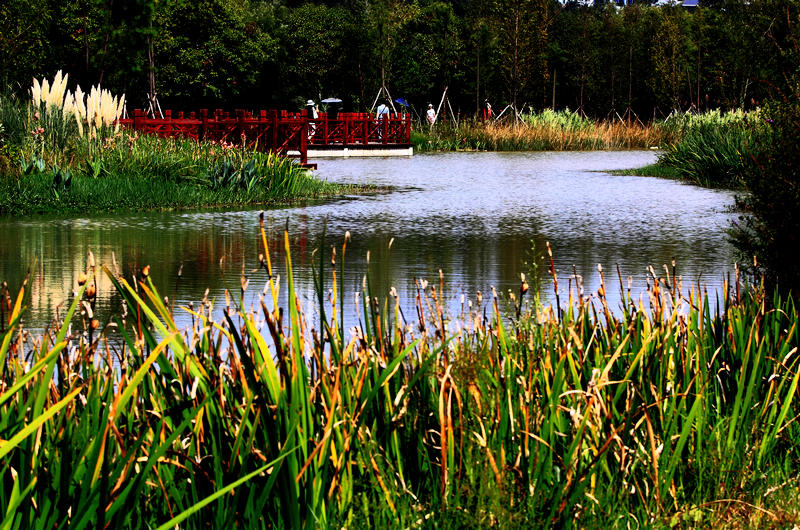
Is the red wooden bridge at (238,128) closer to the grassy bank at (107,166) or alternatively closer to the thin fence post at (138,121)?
the thin fence post at (138,121)

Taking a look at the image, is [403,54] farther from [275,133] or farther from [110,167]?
[110,167]

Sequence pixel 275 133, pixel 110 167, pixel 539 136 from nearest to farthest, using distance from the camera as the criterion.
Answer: pixel 110 167
pixel 275 133
pixel 539 136

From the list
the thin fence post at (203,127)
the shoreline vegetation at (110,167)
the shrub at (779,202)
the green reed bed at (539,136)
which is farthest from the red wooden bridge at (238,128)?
the green reed bed at (539,136)

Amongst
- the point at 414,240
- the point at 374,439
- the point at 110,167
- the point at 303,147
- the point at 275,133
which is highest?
the point at 275,133

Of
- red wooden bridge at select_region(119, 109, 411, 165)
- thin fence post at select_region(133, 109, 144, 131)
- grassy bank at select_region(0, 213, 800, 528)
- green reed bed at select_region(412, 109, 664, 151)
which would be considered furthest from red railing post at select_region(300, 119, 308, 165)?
grassy bank at select_region(0, 213, 800, 528)

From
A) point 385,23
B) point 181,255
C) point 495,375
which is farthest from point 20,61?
point 495,375

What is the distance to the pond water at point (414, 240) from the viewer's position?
1097 centimetres

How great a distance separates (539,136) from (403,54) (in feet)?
94.5

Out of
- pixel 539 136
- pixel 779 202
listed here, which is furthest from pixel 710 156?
pixel 539 136

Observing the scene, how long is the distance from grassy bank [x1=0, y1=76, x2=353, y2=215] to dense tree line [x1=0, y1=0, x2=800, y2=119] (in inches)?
1248

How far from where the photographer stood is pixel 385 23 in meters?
59.0

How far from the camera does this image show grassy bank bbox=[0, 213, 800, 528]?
3.66 meters

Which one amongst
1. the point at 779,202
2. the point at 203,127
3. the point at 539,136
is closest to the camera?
the point at 779,202

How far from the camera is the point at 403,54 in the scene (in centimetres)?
7344
